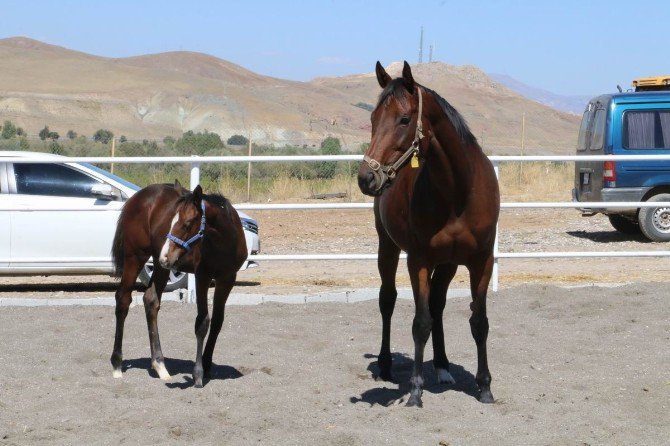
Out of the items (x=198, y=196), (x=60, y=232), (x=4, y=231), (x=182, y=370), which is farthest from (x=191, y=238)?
(x=4, y=231)

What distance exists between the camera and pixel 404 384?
22.6ft

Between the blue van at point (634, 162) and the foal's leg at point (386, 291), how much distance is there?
879 cm

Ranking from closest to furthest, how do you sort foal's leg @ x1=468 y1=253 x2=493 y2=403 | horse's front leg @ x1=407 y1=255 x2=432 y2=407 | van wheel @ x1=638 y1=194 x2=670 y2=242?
1. horse's front leg @ x1=407 y1=255 x2=432 y2=407
2. foal's leg @ x1=468 y1=253 x2=493 y2=403
3. van wheel @ x1=638 y1=194 x2=670 y2=242

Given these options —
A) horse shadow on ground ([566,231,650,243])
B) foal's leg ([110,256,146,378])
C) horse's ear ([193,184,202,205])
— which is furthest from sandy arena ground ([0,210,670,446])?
horse shadow on ground ([566,231,650,243])

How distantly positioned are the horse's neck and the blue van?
9.74 meters

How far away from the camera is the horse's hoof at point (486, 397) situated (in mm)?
6188

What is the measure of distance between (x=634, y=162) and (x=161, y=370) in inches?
416

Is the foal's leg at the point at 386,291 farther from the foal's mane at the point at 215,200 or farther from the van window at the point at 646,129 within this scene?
the van window at the point at 646,129

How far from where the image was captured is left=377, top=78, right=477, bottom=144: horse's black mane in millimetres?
5660

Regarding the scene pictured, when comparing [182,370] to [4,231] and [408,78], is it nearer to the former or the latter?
[408,78]

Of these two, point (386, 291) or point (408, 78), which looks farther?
point (386, 291)

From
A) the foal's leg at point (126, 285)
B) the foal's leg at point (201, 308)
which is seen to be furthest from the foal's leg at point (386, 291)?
the foal's leg at point (126, 285)

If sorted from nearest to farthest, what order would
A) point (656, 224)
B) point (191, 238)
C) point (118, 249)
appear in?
1. point (191, 238)
2. point (118, 249)
3. point (656, 224)

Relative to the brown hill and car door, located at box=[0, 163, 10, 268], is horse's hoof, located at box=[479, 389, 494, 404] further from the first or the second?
the brown hill
